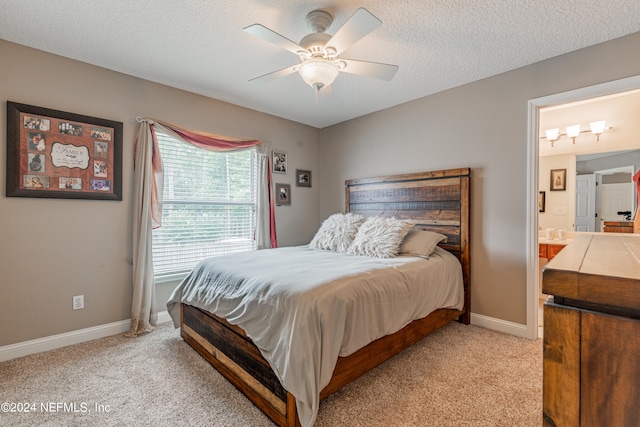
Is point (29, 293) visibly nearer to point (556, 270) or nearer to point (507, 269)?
point (556, 270)

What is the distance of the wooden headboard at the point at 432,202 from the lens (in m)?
2.96

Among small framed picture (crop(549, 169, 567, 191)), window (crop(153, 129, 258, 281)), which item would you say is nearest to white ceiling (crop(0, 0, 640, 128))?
window (crop(153, 129, 258, 281))

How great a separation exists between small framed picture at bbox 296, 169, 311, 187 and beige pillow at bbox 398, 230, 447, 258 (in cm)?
188

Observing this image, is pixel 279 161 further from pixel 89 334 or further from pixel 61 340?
pixel 61 340

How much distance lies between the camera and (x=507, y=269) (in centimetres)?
276

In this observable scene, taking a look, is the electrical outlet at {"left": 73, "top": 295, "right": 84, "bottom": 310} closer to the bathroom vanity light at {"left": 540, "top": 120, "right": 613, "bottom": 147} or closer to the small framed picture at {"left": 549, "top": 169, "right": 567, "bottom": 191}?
the small framed picture at {"left": 549, "top": 169, "right": 567, "bottom": 191}

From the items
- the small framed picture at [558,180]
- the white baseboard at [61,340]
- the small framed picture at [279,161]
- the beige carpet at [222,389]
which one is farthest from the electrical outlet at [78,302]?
the small framed picture at [558,180]

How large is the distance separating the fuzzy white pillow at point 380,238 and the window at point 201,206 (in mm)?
1485

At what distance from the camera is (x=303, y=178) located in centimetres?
430

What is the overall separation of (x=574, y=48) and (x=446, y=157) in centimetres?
127

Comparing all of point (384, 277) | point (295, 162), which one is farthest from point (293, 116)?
point (384, 277)

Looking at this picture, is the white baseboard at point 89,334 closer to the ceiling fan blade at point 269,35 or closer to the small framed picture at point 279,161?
the small framed picture at point 279,161

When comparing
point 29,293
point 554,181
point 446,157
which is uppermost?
point 446,157

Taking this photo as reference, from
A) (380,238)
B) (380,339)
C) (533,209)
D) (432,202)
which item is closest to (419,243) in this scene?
(380,238)
